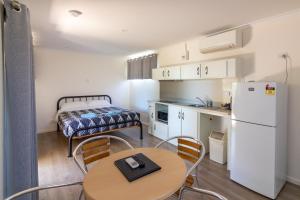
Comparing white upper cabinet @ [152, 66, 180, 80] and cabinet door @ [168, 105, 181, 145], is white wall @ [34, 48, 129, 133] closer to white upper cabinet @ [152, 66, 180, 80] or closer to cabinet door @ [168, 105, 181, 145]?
white upper cabinet @ [152, 66, 180, 80]

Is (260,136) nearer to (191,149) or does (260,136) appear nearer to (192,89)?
(191,149)

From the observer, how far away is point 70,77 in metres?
5.37

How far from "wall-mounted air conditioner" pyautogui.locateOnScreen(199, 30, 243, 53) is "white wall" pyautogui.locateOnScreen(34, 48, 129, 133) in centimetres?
359

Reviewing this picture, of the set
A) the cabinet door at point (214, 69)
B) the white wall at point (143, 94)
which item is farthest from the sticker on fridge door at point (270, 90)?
the white wall at point (143, 94)

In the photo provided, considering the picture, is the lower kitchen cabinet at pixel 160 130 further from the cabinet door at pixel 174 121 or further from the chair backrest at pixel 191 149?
the chair backrest at pixel 191 149

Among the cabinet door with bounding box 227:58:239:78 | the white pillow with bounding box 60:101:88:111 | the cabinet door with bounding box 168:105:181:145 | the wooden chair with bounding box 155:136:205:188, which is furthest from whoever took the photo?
the white pillow with bounding box 60:101:88:111

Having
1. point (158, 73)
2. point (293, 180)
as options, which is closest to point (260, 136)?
point (293, 180)

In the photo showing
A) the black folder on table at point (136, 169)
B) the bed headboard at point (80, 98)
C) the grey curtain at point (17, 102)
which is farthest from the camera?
the bed headboard at point (80, 98)

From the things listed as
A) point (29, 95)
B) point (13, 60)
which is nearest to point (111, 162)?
point (29, 95)

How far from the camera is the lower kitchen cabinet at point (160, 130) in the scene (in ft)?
13.7

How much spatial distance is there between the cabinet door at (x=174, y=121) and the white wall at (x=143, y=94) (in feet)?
3.67

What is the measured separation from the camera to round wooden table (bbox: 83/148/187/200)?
1.10m

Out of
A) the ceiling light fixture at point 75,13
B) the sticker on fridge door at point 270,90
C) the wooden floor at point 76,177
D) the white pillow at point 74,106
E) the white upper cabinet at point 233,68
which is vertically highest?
the ceiling light fixture at point 75,13

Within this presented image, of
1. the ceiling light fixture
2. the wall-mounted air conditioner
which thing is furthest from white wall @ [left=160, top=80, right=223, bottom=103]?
the ceiling light fixture
